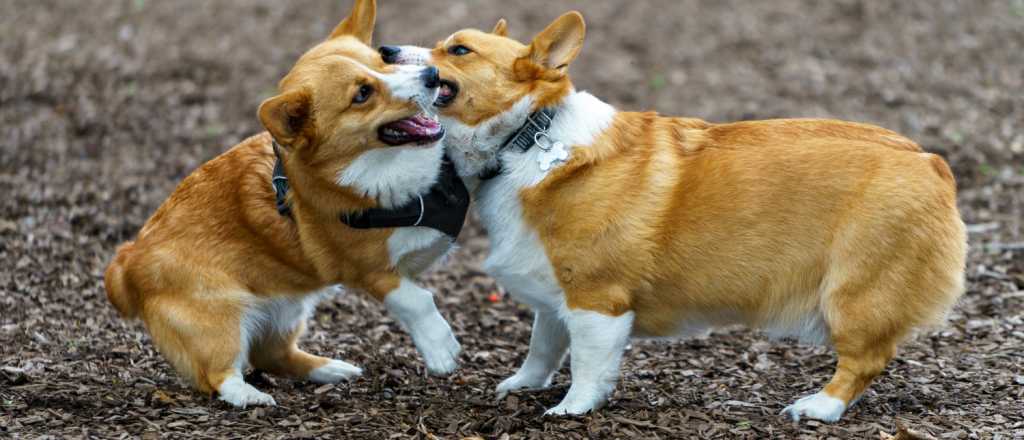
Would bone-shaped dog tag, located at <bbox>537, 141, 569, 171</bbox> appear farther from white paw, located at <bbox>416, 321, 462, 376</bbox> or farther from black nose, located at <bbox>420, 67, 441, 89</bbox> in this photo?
white paw, located at <bbox>416, 321, 462, 376</bbox>

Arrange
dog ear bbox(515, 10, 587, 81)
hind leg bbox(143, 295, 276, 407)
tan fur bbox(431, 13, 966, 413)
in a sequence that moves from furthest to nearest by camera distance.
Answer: hind leg bbox(143, 295, 276, 407)
dog ear bbox(515, 10, 587, 81)
tan fur bbox(431, 13, 966, 413)

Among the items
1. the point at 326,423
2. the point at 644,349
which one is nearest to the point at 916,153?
the point at 644,349

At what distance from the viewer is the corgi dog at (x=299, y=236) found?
4957 mm

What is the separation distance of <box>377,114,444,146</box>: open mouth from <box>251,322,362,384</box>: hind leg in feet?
3.92

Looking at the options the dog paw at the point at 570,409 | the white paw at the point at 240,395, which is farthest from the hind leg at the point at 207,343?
the dog paw at the point at 570,409

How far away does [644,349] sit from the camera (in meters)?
6.12

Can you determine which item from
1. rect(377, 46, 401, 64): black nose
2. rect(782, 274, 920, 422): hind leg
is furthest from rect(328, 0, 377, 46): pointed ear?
rect(782, 274, 920, 422): hind leg

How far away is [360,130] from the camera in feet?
16.3

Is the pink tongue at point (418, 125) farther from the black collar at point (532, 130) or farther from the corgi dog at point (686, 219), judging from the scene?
the black collar at point (532, 130)

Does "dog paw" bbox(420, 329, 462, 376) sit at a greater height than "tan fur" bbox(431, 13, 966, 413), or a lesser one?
lesser

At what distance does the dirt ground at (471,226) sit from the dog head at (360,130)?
995 mm

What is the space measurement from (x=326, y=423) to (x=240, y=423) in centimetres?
37

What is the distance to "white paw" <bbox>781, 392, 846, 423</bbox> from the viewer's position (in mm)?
4762

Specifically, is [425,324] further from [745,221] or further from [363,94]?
[745,221]
